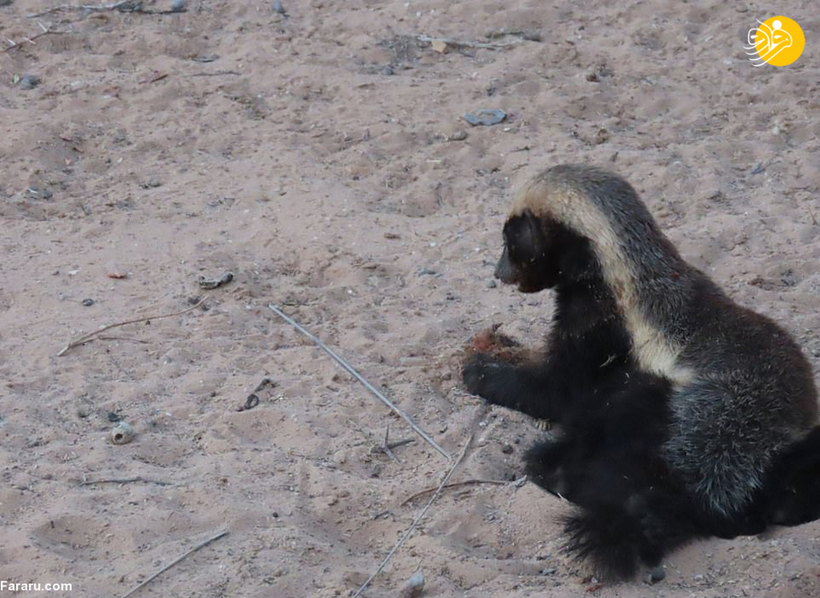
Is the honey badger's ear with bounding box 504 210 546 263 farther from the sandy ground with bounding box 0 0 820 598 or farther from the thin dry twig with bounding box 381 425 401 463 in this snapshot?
the thin dry twig with bounding box 381 425 401 463

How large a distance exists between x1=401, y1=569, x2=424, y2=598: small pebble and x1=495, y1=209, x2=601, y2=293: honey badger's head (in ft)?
5.90

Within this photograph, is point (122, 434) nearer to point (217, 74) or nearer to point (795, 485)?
point (795, 485)

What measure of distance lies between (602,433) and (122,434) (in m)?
2.34

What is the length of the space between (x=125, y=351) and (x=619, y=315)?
108 inches

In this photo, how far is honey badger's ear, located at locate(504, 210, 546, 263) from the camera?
5512 millimetres

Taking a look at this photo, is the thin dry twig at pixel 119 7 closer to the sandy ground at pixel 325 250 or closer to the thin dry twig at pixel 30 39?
the sandy ground at pixel 325 250

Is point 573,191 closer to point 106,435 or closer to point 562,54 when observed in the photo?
point 106,435

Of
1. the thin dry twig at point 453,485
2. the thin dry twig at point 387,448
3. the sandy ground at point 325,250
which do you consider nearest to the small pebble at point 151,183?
the sandy ground at point 325,250

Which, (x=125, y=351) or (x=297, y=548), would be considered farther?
(x=125, y=351)

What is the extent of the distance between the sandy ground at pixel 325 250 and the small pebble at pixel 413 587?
0.06 meters

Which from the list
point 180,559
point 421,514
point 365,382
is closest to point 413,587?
point 421,514

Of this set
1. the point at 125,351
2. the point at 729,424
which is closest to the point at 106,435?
the point at 125,351

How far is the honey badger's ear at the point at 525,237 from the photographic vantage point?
217 inches

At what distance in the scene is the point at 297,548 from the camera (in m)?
4.63
